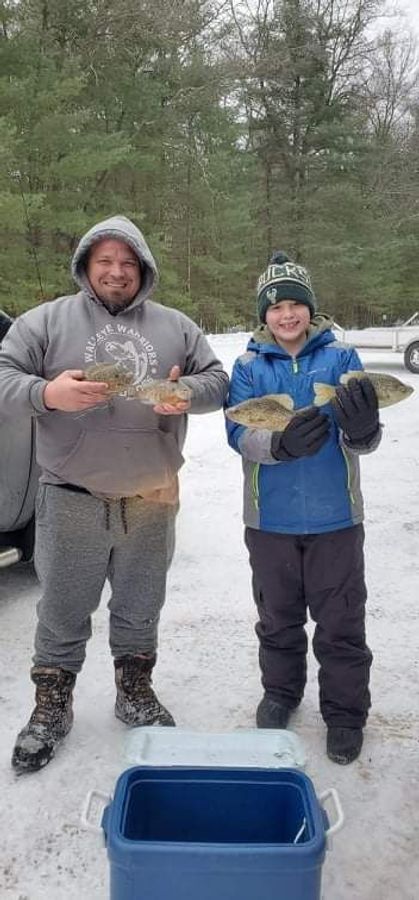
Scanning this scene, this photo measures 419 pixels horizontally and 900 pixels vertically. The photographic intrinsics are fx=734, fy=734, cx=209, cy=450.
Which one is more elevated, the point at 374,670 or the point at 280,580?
the point at 280,580

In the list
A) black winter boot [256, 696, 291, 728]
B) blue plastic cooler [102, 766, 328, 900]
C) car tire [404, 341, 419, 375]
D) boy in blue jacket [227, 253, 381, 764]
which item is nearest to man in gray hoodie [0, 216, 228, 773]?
boy in blue jacket [227, 253, 381, 764]

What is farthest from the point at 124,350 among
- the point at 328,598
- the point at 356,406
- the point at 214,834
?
the point at 214,834

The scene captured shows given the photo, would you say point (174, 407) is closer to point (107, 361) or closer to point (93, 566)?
point (107, 361)

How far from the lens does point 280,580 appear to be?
2789mm

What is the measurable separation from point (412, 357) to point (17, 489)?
12.4m

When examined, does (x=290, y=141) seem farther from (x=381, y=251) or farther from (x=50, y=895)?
(x=50, y=895)

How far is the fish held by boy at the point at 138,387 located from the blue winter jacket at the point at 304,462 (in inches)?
13.1

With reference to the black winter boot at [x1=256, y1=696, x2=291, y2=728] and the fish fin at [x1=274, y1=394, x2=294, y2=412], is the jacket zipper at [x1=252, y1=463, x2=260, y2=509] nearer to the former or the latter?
the fish fin at [x1=274, y1=394, x2=294, y2=412]

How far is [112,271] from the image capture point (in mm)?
2703

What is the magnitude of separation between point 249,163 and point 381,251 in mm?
6572

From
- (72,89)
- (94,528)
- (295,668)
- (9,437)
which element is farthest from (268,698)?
(72,89)

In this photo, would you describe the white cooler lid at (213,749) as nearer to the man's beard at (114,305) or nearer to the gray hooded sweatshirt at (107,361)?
the gray hooded sweatshirt at (107,361)

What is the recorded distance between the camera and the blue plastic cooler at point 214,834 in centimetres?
153

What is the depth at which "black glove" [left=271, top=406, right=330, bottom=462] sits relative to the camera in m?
2.48
